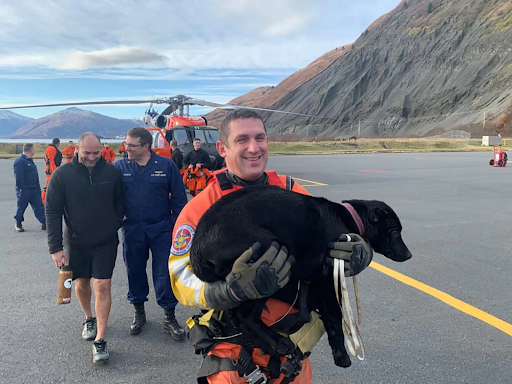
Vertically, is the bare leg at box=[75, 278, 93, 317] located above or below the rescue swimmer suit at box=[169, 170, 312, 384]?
below

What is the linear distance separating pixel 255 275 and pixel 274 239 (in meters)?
0.20

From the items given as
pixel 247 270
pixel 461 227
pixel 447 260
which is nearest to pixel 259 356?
pixel 247 270

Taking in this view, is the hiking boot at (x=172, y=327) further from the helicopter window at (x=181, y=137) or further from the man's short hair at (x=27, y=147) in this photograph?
the helicopter window at (x=181, y=137)

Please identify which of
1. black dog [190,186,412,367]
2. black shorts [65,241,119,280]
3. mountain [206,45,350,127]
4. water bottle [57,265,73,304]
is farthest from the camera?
mountain [206,45,350,127]

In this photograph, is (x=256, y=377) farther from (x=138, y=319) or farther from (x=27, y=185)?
(x=27, y=185)

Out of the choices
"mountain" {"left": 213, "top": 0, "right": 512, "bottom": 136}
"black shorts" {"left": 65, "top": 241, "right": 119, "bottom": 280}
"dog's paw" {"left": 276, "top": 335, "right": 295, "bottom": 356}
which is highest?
"mountain" {"left": 213, "top": 0, "right": 512, "bottom": 136}

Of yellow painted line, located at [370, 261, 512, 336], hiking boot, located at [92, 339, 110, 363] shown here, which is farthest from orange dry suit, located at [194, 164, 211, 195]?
hiking boot, located at [92, 339, 110, 363]

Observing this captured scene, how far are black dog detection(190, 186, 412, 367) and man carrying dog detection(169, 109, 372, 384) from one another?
7 cm

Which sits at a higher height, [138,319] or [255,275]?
[255,275]

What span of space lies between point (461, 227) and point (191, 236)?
702 cm

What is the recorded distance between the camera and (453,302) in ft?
13.8

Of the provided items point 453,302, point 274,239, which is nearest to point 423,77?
point 453,302

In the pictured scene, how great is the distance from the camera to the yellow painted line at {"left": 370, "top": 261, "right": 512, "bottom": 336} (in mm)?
3711

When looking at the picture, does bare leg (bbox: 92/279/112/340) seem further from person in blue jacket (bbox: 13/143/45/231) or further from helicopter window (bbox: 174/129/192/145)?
helicopter window (bbox: 174/129/192/145)
